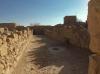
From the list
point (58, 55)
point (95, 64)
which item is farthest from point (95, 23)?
point (58, 55)

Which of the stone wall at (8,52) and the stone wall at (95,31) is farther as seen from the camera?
Answer: the stone wall at (8,52)

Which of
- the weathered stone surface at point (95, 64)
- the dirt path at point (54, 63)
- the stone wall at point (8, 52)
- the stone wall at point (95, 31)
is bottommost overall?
the dirt path at point (54, 63)

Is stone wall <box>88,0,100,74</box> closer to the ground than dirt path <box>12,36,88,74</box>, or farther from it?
farther from it

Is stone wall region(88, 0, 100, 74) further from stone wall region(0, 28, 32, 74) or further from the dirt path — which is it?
the dirt path

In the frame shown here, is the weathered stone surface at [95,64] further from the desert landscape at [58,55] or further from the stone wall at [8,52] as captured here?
the stone wall at [8,52]

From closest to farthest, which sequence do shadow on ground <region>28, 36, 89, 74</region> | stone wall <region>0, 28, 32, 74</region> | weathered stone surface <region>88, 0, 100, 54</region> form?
weathered stone surface <region>88, 0, 100, 54</region>
stone wall <region>0, 28, 32, 74</region>
shadow on ground <region>28, 36, 89, 74</region>

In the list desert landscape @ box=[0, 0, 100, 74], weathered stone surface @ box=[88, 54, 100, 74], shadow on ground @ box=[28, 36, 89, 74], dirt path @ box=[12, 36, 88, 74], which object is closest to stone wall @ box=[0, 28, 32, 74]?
desert landscape @ box=[0, 0, 100, 74]

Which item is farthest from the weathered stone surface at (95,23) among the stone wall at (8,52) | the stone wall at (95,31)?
the stone wall at (8,52)

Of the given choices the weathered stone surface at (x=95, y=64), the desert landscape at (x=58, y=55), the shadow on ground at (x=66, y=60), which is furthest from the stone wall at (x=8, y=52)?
the weathered stone surface at (x=95, y=64)

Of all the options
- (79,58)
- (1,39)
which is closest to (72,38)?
(79,58)

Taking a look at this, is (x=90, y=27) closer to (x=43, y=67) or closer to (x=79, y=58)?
(x=43, y=67)

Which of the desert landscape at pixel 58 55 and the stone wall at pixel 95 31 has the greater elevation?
the stone wall at pixel 95 31

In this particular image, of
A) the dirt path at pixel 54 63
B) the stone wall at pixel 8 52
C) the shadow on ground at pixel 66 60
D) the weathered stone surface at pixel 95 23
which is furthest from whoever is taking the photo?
the shadow on ground at pixel 66 60

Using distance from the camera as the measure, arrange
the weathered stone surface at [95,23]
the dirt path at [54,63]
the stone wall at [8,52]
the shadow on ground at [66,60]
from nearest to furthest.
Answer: the weathered stone surface at [95,23]
the stone wall at [8,52]
the dirt path at [54,63]
the shadow on ground at [66,60]
